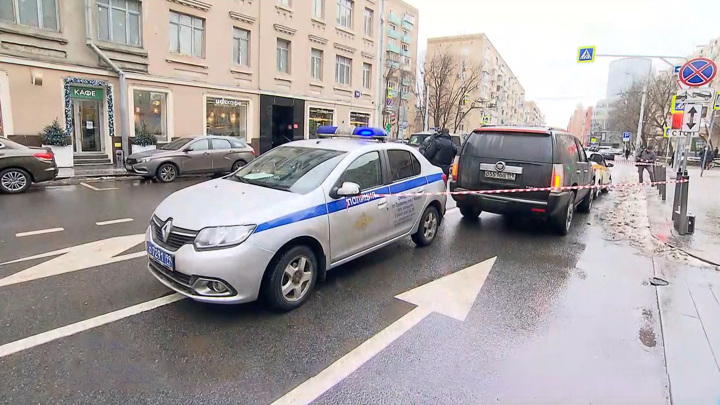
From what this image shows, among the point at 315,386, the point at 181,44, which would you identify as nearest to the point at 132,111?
the point at 181,44

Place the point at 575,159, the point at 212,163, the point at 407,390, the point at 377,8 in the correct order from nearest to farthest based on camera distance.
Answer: the point at 407,390
the point at 575,159
the point at 212,163
the point at 377,8

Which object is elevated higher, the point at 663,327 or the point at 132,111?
the point at 132,111

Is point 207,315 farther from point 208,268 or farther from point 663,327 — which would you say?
point 663,327

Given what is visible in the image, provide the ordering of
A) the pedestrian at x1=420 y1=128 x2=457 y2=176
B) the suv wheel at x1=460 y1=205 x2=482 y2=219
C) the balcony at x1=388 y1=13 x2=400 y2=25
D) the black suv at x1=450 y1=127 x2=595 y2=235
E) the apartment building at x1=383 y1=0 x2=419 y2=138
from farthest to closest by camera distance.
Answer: the balcony at x1=388 y1=13 x2=400 y2=25 → the apartment building at x1=383 y1=0 x2=419 y2=138 → the pedestrian at x1=420 y1=128 x2=457 y2=176 → the suv wheel at x1=460 y1=205 x2=482 y2=219 → the black suv at x1=450 y1=127 x2=595 y2=235

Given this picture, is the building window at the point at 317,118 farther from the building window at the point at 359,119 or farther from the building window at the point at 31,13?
the building window at the point at 31,13

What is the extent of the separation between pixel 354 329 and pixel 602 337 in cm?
227

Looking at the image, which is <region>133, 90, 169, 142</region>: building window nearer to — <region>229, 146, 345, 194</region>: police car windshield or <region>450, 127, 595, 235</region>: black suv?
<region>229, 146, 345, 194</region>: police car windshield

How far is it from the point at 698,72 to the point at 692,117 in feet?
3.31

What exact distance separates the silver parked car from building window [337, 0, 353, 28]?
13.7 meters

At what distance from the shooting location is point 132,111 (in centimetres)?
1644

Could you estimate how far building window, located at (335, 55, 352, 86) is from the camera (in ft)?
82.6

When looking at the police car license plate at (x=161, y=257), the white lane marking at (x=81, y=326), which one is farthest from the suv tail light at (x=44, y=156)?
the white lane marking at (x=81, y=326)

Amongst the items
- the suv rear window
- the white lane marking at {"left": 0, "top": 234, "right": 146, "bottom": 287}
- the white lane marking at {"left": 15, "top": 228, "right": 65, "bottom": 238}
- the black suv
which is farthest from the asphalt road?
the suv rear window

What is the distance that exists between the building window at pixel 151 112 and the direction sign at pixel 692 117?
17.6 meters
